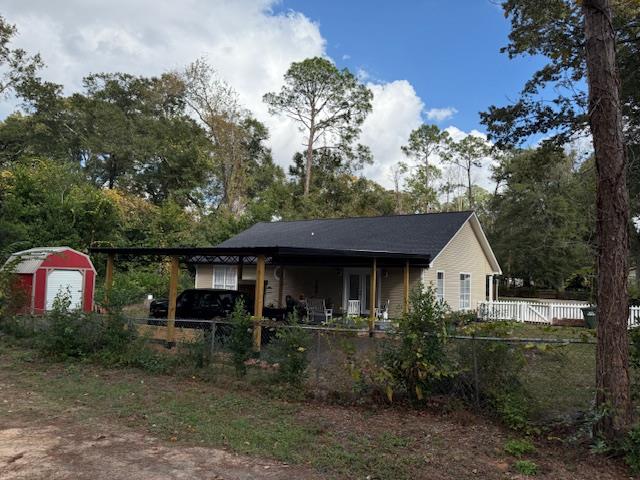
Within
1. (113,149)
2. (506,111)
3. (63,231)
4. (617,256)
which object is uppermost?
(113,149)

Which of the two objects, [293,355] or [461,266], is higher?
[461,266]

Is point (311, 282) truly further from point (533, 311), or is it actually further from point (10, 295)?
point (10, 295)

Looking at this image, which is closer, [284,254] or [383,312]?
[284,254]

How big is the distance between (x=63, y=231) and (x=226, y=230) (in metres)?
9.64

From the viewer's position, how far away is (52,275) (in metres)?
17.4

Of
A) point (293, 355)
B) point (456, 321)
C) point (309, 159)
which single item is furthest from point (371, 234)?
point (309, 159)

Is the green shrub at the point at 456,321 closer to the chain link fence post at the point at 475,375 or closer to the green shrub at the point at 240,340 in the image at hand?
the chain link fence post at the point at 475,375

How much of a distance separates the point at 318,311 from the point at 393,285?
10.3 ft

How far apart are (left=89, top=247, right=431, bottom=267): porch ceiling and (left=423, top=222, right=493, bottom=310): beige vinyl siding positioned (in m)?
2.08

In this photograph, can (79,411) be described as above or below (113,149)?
below

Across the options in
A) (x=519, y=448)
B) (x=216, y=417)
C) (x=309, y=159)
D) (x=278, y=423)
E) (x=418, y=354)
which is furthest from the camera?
(x=309, y=159)

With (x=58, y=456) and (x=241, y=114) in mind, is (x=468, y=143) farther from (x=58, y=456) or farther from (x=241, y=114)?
(x=58, y=456)

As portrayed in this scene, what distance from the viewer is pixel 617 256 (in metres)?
5.34

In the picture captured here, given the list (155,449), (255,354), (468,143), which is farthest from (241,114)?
(155,449)
